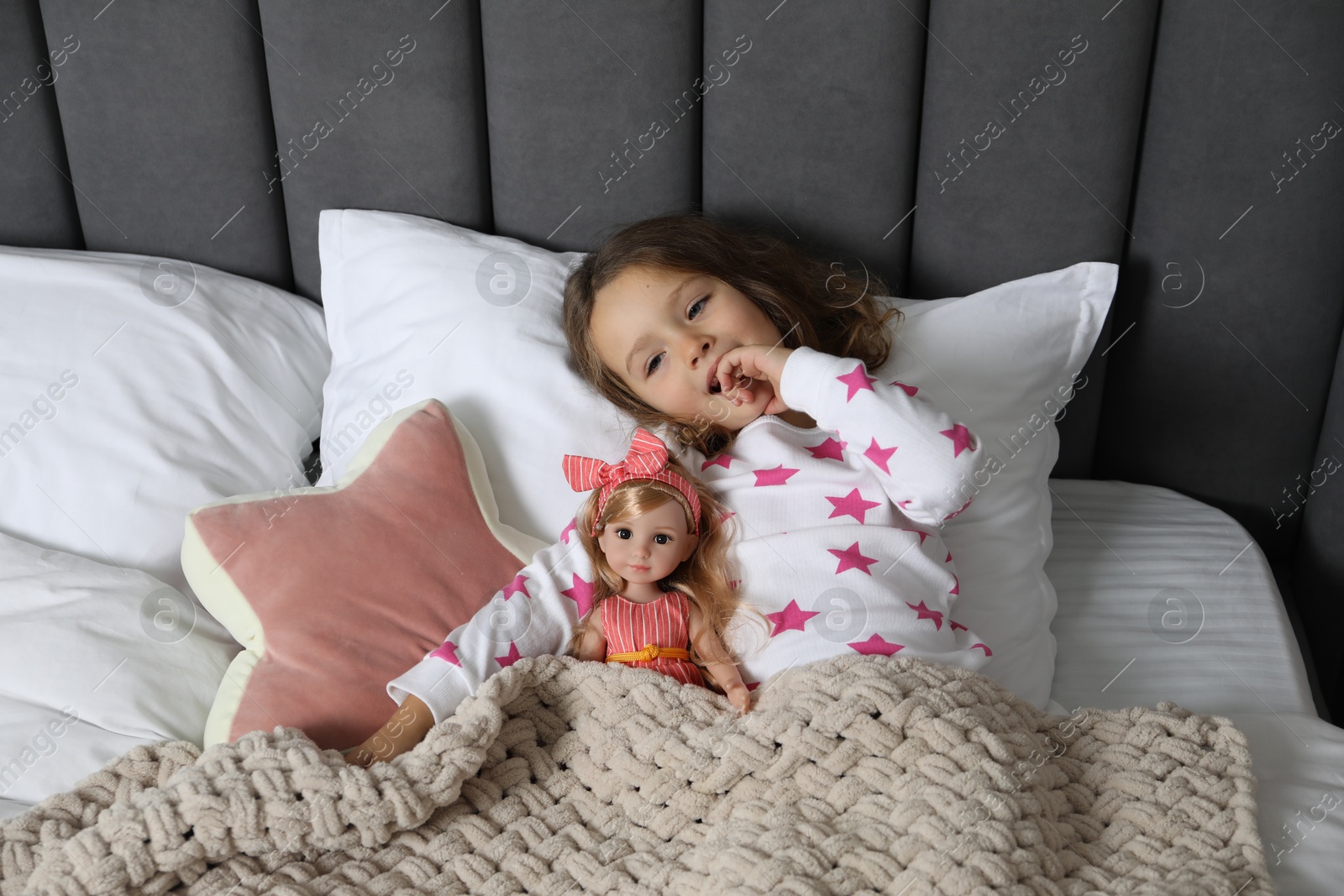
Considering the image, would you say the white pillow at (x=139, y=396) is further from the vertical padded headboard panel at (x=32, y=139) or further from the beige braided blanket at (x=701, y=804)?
the beige braided blanket at (x=701, y=804)

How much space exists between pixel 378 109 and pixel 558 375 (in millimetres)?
458

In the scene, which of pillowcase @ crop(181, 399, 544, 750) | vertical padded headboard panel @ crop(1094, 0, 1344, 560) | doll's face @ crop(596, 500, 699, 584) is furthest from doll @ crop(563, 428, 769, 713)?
vertical padded headboard panel @ crop(1094, 0, 1344, 560)

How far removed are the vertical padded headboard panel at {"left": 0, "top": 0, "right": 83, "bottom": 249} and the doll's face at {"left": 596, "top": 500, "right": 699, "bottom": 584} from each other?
993 millimetres

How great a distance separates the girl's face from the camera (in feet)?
3.68

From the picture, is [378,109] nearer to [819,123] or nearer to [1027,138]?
[819,123]

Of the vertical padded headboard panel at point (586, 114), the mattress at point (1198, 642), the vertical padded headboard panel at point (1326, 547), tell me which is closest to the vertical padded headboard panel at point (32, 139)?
the vertical padded headboard panel at point (586, 114)

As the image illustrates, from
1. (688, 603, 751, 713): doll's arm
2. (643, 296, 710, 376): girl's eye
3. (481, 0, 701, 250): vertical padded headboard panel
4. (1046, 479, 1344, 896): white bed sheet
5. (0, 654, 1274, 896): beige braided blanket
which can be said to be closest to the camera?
(0, 654, 1274, 896): beige braided blanket

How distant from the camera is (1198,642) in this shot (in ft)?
3.90

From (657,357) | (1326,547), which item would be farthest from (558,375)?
(1326,547)

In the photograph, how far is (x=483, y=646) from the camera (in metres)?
1.01

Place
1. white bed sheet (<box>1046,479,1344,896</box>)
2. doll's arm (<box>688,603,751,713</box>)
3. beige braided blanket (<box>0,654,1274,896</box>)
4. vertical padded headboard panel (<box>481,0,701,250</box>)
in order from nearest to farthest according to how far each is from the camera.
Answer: beige braided blanket (<box>0,654,1274,896</box>), white bed sheet (<box>1046,479,1344,896</box>), doll's arm (<box>688,603,751,713</box>), vertical padded headboard panel (<box>481,0,701,250</box>)

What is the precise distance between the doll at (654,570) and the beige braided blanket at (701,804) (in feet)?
0.26

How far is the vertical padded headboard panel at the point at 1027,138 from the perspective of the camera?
1208mm

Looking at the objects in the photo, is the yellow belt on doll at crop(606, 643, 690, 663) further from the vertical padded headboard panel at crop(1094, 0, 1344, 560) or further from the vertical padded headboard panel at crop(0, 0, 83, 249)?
the vertical padded headboard panel at crop(0, 0, 83, 249)
